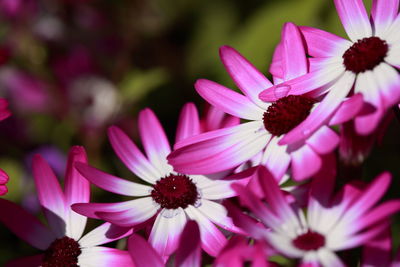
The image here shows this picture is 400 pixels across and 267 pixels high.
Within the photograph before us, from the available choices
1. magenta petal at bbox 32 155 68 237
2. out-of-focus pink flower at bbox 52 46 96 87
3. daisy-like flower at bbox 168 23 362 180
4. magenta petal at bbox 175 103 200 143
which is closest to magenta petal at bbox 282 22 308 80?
daisy-like flower at bbox 168 23 362 180

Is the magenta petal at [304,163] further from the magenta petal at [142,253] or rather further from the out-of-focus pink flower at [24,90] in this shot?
the out-of-focus pink flower at [24,90]

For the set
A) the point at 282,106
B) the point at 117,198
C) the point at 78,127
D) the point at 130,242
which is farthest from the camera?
the point at 78,127

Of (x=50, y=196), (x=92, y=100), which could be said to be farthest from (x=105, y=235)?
(x=92, y=100)

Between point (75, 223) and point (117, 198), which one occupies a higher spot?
point (117, 198)

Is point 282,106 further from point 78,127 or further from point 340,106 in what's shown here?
point 78,127

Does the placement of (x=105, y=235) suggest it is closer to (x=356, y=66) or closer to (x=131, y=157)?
(x=131, y=157)

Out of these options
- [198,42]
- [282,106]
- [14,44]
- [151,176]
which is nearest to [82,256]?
[151,176]
